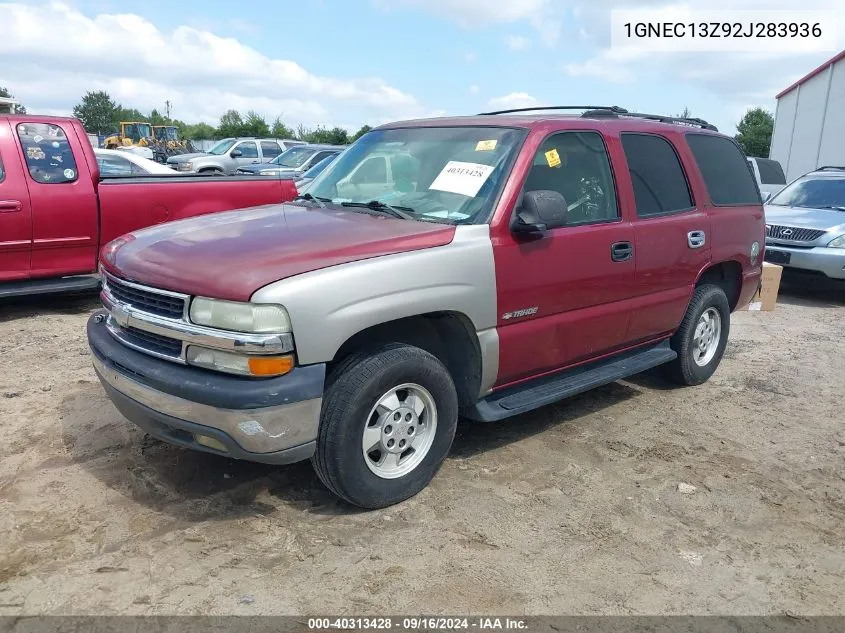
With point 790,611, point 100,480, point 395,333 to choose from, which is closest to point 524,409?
point 395,333

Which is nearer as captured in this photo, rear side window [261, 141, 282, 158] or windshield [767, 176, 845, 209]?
windshield [767, 176, 845, 209]

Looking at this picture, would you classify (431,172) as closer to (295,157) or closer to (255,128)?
(295,157)

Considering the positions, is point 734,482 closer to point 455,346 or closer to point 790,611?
point 790,611

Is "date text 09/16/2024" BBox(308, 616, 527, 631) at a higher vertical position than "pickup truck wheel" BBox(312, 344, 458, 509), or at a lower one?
lower

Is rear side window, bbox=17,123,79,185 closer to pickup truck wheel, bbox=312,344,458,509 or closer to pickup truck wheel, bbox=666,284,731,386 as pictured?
pickup truck wheel, bbox=312,344,458,509

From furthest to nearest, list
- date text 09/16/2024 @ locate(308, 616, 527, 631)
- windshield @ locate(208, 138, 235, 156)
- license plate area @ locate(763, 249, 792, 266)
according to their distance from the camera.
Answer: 1. windshield @ locate(208, 138, 235, 156)
2. license plate area @ locate(763, 249, 792, 266)
3. date text 09/16/2024 @ locate(308, 616, 527, 631)

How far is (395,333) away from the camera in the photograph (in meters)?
3.53

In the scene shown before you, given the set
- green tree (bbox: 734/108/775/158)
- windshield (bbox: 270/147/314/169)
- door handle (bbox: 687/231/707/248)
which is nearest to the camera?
door handle (bbox: 687/231/707/248)

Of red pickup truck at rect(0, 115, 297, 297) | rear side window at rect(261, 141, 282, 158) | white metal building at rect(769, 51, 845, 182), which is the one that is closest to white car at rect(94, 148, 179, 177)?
red pickup truck at rect(0, 115, 297, 297)

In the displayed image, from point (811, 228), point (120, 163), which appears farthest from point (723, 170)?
point (120, 163)

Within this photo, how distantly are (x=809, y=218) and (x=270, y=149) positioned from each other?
1710 centimetres

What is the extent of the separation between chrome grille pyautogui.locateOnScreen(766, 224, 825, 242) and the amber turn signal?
842 cm

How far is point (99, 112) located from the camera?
82.4m

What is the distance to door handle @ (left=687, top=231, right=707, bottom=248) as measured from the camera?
4.86 meters
